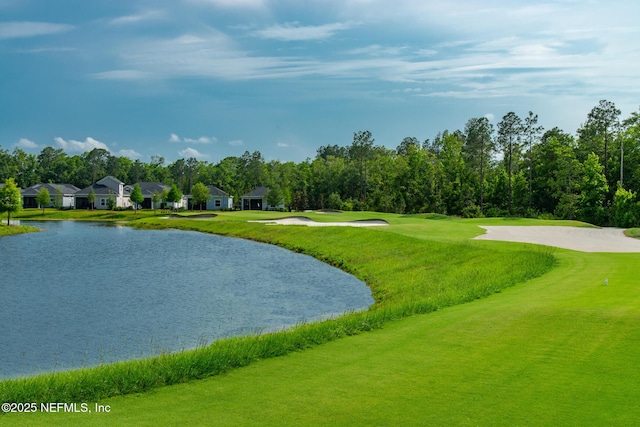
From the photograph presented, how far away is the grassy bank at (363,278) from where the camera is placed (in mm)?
8953

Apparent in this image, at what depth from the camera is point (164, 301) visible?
20.0m

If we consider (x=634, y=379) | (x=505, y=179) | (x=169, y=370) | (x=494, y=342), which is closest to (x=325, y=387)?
(x=169, y=370)

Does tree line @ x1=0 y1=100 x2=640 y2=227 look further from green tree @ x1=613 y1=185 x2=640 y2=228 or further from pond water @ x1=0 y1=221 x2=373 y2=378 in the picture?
pond water @ x1=0 y1=221 x2=373 y2=378

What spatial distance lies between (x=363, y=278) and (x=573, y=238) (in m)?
14.8

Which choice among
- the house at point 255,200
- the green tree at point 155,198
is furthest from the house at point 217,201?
the green tree at point 155,198

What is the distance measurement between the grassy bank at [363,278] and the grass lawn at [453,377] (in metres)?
0.42

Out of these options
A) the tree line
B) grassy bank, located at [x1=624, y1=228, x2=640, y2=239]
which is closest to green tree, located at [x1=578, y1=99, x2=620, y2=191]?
the tree line

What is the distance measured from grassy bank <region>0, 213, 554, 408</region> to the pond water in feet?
5.98

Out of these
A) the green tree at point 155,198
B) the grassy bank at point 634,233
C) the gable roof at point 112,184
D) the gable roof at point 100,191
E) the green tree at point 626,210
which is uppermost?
the gable roof at point 112,184

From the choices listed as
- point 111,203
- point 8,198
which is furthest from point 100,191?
point 8,198

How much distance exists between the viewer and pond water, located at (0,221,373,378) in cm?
1413

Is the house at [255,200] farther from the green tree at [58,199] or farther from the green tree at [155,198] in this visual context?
the green tree at [58,199]

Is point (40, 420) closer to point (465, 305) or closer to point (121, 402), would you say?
point (121, 402)

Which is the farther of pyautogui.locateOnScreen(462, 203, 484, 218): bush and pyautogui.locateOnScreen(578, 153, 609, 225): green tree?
pyautogui.locateOnScreen(462, 203, 484, 218): bush
